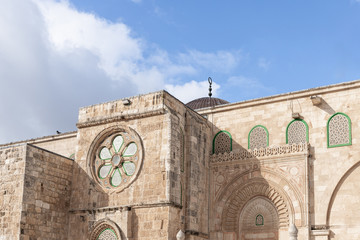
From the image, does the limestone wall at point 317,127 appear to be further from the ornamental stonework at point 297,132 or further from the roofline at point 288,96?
the ornamental stonework at point 297,132

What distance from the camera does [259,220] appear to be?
1545cm

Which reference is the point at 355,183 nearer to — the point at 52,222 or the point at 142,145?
the point at 142,145

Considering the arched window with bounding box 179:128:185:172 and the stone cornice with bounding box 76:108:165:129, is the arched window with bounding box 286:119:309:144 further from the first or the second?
the stone cornice with bounding box 76:108:165:129

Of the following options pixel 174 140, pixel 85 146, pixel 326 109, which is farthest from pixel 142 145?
pixel 326 109

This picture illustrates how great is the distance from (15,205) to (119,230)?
9.35 feet

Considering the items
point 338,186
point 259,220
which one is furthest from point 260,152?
point 338,186

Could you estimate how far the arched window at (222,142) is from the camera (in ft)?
53.6

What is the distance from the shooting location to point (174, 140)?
1484 centimetres

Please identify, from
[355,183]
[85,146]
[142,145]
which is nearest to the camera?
[355,183]

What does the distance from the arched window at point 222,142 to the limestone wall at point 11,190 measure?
5485 millimetres

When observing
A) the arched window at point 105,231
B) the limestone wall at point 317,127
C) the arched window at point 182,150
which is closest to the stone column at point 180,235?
the arched window at point 105,231

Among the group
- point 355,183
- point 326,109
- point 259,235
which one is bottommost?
point 259,235

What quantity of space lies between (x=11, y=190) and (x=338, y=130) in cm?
887

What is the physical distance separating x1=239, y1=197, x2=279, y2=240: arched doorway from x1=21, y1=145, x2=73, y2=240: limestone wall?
199 inches
